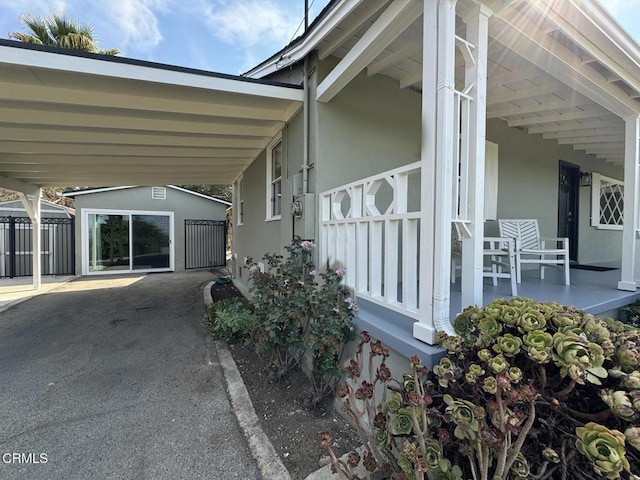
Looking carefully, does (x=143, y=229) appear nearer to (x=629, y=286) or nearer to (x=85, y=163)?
(x=85, y=163)

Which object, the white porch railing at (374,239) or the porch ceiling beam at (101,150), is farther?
the porch ceiling beam at (101,150)

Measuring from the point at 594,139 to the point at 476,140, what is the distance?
5285 millimetres

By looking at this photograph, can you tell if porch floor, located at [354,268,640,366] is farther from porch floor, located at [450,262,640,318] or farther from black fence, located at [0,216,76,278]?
black fence, located at [0,216,76,278]

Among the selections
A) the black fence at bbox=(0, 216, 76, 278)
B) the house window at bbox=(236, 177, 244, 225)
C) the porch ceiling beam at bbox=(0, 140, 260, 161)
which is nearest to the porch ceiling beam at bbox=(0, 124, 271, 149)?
the porch ceiling beam at bbox=(0, 140, 260, 161)

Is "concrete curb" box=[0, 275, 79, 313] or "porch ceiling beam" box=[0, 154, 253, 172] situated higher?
"porch ceiling beam" box=[0, 154, 253, 172]

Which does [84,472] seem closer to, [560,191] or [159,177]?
[159,177]

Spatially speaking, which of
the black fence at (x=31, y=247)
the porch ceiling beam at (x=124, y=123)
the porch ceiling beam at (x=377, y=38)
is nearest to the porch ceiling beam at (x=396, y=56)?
the porch ceiling beam at (x=377, y=38)

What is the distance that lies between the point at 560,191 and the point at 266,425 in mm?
6800

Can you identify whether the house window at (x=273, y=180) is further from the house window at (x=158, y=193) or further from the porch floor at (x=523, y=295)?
the house window at (x=158, y=193)

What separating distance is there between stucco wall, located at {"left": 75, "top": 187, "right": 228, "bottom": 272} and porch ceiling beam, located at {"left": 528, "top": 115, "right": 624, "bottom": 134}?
1139 cm

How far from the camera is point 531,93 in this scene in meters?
3.54

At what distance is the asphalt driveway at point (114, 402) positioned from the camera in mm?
2043

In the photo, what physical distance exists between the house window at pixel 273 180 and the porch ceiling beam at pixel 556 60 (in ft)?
11.3

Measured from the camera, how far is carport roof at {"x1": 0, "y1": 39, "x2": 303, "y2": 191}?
117 inches
